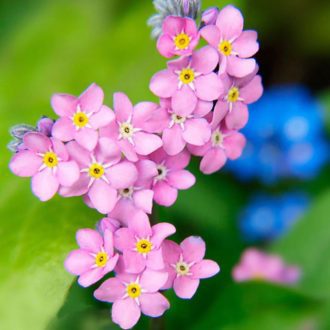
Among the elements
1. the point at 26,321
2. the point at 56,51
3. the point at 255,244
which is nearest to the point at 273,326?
the point at 26,321

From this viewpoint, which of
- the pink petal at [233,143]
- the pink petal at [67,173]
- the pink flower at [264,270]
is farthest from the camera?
the pink flower at [264,270]

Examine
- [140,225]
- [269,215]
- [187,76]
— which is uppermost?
[269,215]

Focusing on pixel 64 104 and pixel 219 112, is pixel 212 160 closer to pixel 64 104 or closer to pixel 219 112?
pixel 219 112

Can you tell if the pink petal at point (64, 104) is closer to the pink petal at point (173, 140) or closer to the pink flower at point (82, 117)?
the pink flower at point (82, 117)

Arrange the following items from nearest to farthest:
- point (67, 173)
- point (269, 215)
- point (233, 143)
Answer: point (67, 173)
point (233, 143)
point (269, 215)

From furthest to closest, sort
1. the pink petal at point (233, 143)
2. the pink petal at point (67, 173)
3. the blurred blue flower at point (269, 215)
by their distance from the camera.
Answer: the blurred blue flower at point (269, 215) → the pink petal at point (233, 143) → the pink petal at point (67, 173)

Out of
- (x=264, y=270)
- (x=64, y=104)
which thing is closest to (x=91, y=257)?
(x=64, y=104)

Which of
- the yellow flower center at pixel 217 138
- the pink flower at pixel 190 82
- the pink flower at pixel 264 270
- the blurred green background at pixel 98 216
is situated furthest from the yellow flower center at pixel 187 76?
the pink flower at pixel 264 270
